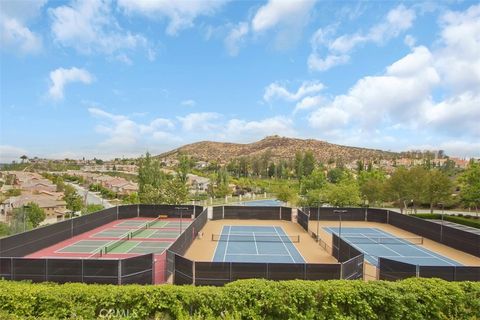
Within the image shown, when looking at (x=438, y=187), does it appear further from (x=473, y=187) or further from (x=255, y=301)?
(x=255, y=301)

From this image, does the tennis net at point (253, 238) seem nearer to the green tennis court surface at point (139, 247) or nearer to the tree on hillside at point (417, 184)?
the green tennis court surface at point (139, 247)

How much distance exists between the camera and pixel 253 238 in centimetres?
3070

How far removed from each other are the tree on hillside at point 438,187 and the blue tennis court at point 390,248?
16.1 meters

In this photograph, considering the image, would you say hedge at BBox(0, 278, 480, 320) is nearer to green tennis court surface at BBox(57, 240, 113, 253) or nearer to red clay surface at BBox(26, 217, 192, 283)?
red clay surface at BBox(26, 217, 192, 283)

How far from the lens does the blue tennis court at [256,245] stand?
925 inches

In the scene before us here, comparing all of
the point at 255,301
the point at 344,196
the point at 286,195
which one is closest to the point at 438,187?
the point at 344,196

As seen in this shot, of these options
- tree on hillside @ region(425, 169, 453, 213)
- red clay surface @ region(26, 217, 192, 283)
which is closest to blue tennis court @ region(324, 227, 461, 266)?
red clay surface @ region(26, 217, 192, 283)

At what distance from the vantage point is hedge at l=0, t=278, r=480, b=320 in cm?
1083

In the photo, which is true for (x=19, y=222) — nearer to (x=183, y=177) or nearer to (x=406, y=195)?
(x=183, y=177)

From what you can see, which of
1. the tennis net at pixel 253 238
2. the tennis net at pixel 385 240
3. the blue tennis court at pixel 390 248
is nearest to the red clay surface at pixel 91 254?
the tennis net at pixel 253 238

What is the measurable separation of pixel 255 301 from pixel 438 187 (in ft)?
144

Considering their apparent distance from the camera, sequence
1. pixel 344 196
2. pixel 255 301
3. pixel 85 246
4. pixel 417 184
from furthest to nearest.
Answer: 1. pixel 344 196
2. pixel 417 184
3. pixel 85 246
4. pixel 255 301

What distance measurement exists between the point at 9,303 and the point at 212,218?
29.5m

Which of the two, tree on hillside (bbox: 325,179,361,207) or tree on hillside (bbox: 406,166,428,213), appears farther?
tree on hillside (bbox: 325,179,361,207)
